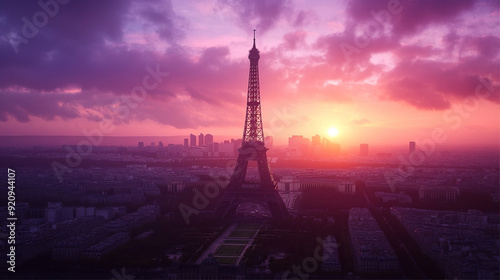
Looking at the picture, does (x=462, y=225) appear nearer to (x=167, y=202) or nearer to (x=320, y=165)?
(x=167, y=202)

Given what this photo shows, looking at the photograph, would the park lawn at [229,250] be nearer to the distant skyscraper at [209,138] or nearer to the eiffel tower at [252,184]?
the eiffel tower at [252,184]

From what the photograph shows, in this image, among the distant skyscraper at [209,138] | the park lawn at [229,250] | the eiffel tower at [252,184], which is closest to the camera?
the park lawn at [229,250]

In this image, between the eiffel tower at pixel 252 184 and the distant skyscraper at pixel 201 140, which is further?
the distant skyscraper at pixel 201 140

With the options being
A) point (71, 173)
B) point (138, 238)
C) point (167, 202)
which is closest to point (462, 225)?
point (138, 238)

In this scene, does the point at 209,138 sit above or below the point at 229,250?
above

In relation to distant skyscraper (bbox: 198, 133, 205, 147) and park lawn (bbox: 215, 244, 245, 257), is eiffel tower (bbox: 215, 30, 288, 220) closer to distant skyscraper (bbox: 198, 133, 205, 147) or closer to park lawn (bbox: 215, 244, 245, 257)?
park lawn (bbox: 215, 244, 245, 257)

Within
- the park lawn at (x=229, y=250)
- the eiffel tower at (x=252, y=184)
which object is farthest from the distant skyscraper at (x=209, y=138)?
the park lawn at (x=229, y=250)

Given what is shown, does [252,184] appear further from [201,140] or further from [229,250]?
[201,140]

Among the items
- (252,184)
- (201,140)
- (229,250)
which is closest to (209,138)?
(201,140)
